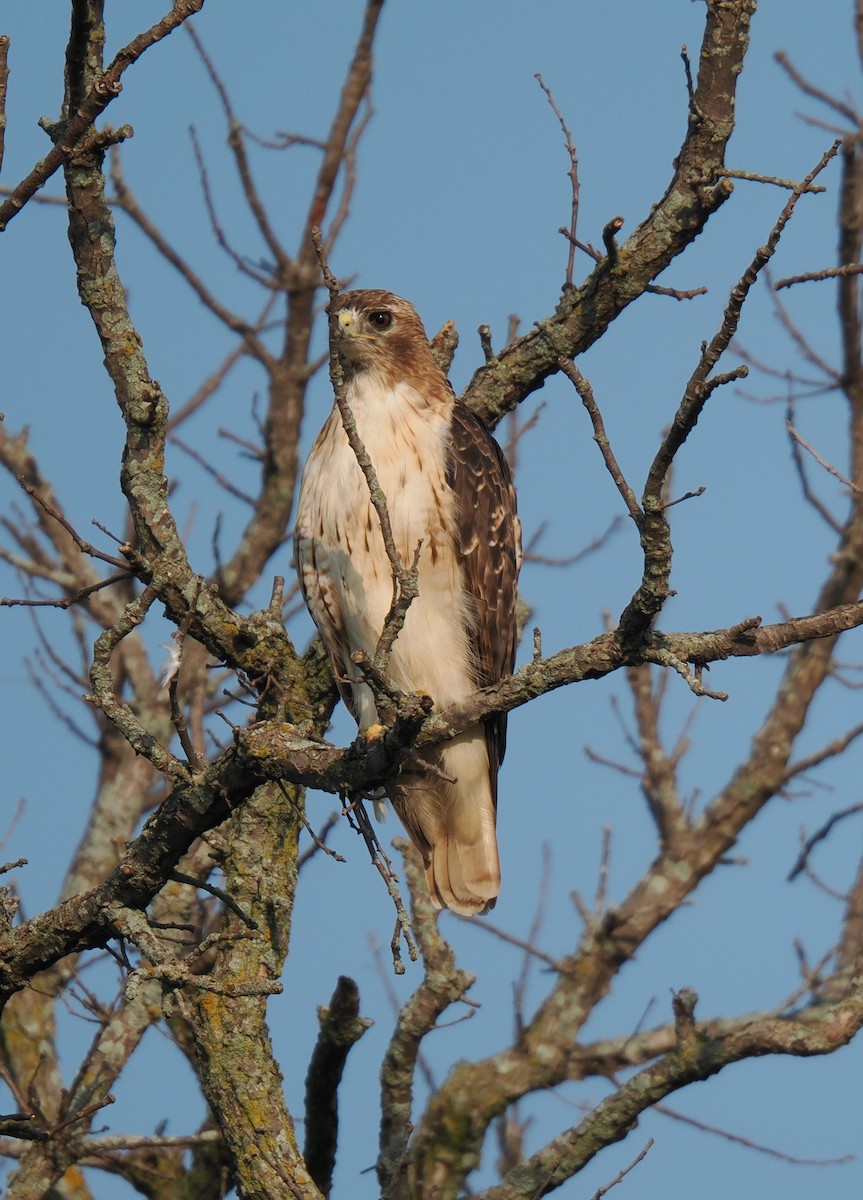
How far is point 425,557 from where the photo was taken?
16.0 ft

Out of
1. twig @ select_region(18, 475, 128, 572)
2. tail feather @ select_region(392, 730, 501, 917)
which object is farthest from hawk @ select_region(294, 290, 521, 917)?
twig @ select_region(18, 475, 128, 572)

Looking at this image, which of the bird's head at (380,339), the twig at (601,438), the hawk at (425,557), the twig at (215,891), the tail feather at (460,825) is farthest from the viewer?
the tail feather at (460,825)

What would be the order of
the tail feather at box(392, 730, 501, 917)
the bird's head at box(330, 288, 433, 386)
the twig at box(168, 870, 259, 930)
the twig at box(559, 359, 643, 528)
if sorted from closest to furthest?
1. the twig at box(559, 359, 643, 528)
2. the twig at box(168, 870, 259, 930)
3. the bird's head at box(330, 288, 433, 386)
4. the tail feather at box(392, 730, 501, 917)

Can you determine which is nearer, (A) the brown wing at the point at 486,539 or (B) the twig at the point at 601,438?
(B) the twig at the point at 601,438

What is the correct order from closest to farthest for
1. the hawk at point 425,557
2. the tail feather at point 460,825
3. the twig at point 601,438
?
the twig at point 601,438 → the hawk at point 425,557 → the tail feather at point 460,825

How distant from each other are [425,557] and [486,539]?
0.24 metres

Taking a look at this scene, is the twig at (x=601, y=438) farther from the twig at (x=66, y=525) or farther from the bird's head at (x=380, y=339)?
the bird's head at (x=380, y=339)

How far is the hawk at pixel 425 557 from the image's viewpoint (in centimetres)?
486

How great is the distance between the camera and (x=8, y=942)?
12.4 feet

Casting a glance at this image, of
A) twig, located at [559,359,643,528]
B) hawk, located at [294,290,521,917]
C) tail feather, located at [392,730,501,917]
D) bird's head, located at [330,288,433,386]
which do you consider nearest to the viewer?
twig, located at [559,359,643,528]

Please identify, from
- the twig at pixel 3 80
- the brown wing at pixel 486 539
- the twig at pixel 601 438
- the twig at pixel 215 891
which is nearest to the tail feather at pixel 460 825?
the brown wing at pixel 486 539

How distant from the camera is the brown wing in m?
4.91

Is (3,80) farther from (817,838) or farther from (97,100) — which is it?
(817,838)

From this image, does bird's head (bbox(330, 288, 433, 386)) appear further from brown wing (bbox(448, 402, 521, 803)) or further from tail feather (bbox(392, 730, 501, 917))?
tail feather (bbox(392, 730, 501, 917))
